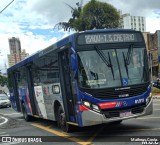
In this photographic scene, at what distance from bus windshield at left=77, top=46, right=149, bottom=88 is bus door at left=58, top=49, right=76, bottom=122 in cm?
80

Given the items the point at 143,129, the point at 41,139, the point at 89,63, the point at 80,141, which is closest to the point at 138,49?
the point at 89,63

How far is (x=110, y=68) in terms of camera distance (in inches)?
369

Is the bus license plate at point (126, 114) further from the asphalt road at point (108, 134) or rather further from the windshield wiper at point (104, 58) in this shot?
the windshield wiper at point (104, 58)

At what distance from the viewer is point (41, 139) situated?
10438 millimetres

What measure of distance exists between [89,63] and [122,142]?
7.57ft

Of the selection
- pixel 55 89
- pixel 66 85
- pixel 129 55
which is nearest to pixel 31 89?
pixel 55 89

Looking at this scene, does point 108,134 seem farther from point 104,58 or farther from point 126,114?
point 104,58

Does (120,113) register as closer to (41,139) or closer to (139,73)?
(139,73)

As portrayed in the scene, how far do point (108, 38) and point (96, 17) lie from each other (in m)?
22.9

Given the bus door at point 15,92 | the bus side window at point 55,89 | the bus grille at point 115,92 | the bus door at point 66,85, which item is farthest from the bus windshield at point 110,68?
the bus door at point 15,92

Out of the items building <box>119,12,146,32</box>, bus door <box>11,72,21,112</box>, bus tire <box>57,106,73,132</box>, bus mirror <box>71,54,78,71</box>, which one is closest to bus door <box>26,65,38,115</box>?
bus door <box>11,72,21,112</box>

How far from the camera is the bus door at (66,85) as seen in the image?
9.95 m

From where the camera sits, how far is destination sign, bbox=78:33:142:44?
945cm

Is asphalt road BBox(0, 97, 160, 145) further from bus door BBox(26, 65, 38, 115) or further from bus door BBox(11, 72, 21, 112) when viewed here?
bus door BBox(11, 72, 21, 112)
